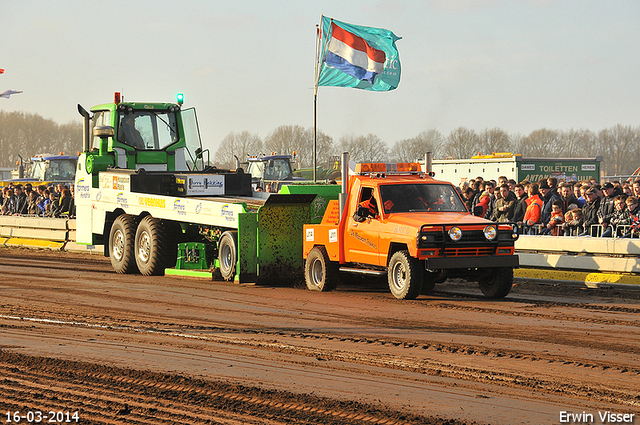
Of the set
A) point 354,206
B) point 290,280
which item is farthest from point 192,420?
point 290,280

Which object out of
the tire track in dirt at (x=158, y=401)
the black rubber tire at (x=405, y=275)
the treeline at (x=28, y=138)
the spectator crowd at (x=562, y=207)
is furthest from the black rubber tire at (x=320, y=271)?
the treeline at (x=28, y=138)

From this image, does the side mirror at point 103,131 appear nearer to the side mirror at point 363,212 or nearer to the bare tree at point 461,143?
the side mirror at point 363,212

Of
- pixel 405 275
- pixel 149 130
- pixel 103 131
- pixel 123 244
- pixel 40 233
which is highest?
pixel 149 130

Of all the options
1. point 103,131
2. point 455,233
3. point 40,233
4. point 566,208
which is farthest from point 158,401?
point 40,233

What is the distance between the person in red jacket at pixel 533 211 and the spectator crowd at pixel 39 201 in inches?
→ 548

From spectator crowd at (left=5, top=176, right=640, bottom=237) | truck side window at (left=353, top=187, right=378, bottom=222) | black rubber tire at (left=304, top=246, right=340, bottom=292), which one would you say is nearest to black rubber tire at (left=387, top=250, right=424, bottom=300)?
truck side window at (left=353, top=187, right=378, bottom=222)

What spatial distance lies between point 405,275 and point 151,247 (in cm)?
611

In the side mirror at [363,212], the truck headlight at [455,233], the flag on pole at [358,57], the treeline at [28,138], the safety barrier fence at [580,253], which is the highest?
the treeline at [28,138]

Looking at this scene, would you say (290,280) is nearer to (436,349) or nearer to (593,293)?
(593,293)

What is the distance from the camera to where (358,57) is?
86.4 feet

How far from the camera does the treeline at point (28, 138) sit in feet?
454

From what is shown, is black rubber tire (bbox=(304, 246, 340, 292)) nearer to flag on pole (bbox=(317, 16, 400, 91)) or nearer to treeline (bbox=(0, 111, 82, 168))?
flag on pole (bbox=(317, 16, 400, 91))

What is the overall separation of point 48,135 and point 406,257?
454 feet

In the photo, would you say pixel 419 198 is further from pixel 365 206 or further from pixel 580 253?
pixel 580 253
